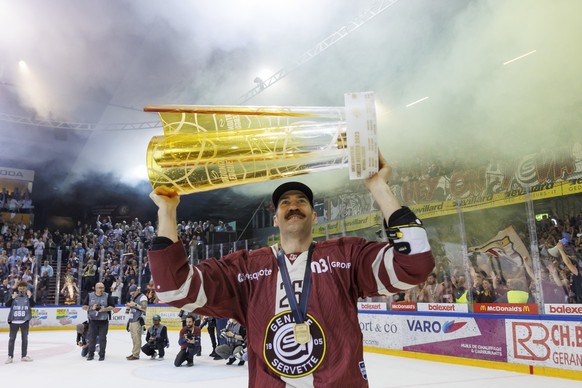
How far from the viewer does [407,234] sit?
1310 millimetres

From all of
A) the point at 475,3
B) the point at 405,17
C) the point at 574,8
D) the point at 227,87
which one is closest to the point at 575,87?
the point at 574,8

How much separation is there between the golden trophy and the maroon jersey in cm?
30

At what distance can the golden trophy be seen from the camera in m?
1.16

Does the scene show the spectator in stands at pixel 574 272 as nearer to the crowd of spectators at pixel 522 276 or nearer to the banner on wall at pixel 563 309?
the crowd of spectators at pixel 522 276

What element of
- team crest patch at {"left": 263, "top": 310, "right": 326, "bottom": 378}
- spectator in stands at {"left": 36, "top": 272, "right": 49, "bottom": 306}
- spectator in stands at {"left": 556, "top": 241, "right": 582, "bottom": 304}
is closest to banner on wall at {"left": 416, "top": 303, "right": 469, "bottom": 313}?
spectator in stands at {"left": 556, "top": 241, "right": 582, "bottom": 304}

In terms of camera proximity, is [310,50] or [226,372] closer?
[226,372]

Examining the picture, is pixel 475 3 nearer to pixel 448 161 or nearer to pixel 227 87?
pixel 448 161

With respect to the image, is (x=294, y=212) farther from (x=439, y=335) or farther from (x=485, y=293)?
(x=485, y=293)

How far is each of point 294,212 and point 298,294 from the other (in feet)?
0.91

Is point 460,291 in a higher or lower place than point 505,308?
higher

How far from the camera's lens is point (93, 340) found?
8.70 meters

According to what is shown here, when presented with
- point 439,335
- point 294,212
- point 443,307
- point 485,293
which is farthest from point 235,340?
point 294,212

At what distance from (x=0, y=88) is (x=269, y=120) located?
17.3 m

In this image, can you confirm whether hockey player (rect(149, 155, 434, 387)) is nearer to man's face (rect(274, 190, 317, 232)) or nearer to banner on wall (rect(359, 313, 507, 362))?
man's face (rect(274, 190, 317, 232))
